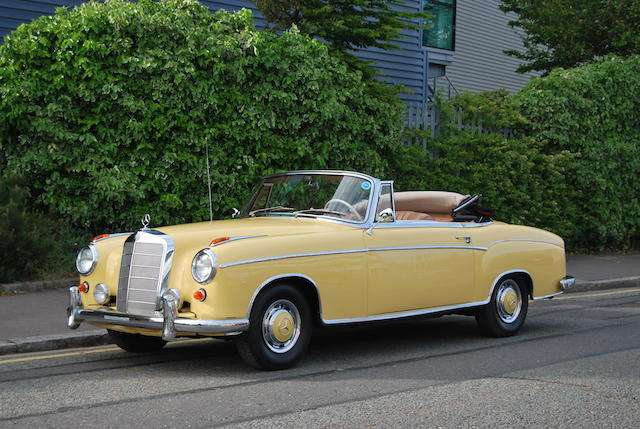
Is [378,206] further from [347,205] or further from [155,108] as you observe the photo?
[155,108]

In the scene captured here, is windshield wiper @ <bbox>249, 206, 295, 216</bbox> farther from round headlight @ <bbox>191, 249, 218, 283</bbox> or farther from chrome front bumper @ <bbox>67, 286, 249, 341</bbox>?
chrome front bumper @ <bbox>67, 286, 249, 341</bbox>

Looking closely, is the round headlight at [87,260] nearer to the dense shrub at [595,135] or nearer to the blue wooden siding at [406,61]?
the dense shrub at [595,135]

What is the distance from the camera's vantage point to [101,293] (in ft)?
23.2

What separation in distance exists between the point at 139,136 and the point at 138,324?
5.54 m

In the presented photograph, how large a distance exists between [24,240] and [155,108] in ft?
8.14

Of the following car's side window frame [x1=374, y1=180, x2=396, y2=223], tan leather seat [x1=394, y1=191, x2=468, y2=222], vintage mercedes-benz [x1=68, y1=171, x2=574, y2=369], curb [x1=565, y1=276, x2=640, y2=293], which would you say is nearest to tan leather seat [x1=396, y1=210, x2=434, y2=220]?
vintage mercedes-benz [x1=68, y1=171, x2=574, y2=369]

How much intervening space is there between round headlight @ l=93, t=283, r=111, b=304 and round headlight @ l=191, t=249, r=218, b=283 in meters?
0.98

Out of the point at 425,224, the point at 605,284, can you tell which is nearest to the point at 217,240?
the point at 425,224

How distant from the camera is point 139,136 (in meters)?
11.6

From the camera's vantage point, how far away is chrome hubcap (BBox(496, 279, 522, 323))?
8828 millimetres

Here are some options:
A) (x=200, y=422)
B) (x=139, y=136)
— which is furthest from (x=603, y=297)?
(x=200, y=422)

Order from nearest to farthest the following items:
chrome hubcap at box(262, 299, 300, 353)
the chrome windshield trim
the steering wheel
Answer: chrome hubcap at box(262, 299, 300, 353)
the steering wheel
the chrome windshield trim

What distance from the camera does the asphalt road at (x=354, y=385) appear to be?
5449 millimetres

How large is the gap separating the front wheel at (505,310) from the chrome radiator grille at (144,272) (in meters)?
3.55
